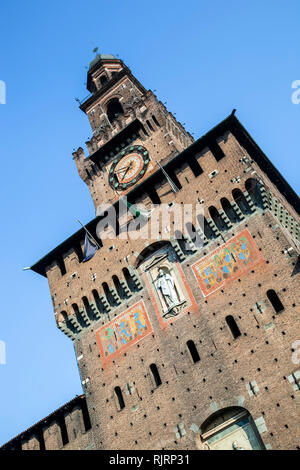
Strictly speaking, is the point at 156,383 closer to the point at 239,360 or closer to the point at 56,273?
the point at 239,360

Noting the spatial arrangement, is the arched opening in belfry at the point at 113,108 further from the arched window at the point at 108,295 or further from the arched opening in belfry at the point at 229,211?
the arched opening in belfry at the point at 229,211

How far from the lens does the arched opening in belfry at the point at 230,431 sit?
54.3 feet

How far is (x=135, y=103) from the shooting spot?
29094mm

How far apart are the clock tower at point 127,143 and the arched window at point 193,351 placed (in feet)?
23.1

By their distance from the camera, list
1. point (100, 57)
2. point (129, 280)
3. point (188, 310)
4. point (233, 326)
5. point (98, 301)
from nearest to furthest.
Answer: point (233, 326)
point (188, 310)
point (129, 280)
point (98, 301)
point (100, 57)

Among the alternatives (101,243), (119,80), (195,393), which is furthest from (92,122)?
(195,393)

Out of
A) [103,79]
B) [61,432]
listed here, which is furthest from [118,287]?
[103,79]

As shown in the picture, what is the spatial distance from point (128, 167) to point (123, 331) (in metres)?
9.51

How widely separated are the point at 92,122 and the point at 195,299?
17068 mm

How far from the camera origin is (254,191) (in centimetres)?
1994

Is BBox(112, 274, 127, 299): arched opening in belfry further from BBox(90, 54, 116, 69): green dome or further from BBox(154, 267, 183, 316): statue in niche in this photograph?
BBox(90, 54, 116, 69): green dome

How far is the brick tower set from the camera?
17.0 metres

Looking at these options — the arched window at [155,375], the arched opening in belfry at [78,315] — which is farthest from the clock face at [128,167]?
the arched window at [155,375]

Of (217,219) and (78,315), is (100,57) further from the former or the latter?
(78,315)
